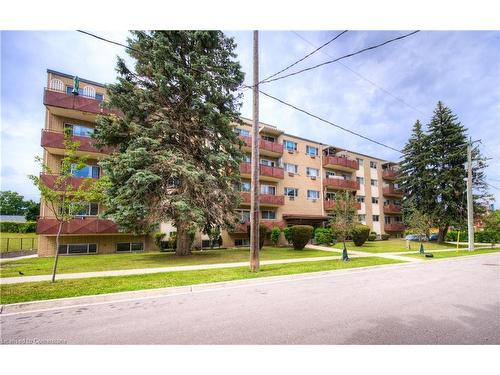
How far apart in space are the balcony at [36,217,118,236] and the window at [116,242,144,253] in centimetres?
189

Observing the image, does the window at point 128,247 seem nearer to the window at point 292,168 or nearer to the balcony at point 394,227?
the window at point 292,168

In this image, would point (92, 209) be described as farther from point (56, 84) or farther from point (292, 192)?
point (292, 192)

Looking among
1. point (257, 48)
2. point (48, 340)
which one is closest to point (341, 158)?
point (257, 48)

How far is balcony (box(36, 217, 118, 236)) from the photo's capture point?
16578 mm

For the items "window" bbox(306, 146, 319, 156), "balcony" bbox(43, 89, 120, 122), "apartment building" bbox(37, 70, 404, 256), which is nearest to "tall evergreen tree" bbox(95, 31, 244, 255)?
"apartment building" bbox(37, 70, 404, 256)

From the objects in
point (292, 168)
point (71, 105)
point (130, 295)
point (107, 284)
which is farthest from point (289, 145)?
point (130, 295)

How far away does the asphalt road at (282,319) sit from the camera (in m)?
3.91

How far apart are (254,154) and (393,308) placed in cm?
680

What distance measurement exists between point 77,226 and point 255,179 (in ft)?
47.5

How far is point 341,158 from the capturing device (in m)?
32.2

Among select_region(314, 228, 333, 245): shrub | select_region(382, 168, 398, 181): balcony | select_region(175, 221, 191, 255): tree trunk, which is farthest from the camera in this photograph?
select_region(382, 168, 398, 181): balcony

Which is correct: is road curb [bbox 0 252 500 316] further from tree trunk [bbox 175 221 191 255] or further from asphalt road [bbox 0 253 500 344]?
tree trunk [bbox 175 221 191 255]

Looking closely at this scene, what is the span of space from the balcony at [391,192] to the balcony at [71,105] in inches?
1465

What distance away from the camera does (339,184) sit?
31.7 metres
